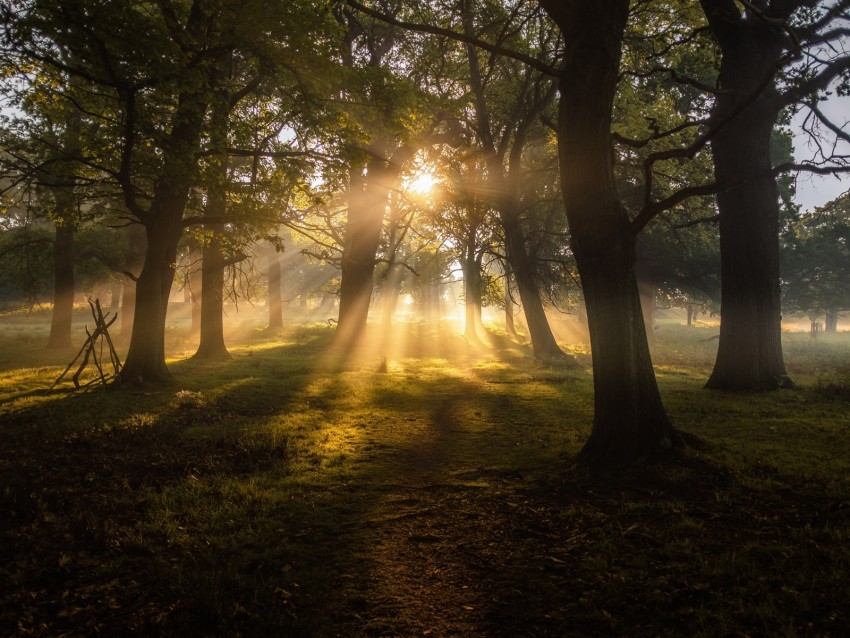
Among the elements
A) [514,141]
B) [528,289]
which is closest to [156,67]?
[514,141]

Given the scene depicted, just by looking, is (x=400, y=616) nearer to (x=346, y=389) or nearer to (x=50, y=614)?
(x=50, y=614)

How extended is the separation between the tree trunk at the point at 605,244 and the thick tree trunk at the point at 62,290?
Result: 23.6m

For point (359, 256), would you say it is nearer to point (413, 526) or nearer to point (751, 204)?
point (751, 204)

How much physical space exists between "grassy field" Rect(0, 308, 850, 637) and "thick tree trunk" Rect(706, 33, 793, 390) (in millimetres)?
1917

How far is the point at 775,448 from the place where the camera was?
7.09 m

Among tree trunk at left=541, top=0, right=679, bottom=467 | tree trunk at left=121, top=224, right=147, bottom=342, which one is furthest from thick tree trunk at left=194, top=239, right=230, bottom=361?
tree trunk at left=541, top=0, right=679, bottom=467

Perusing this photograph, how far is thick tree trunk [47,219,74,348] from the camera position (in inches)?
875

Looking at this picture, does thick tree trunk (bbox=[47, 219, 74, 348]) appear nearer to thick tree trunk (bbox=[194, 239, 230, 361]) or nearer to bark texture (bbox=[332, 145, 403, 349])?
thick tree trunk (bbox=[194, 239, 230, 361])

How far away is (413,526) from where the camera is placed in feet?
17.1

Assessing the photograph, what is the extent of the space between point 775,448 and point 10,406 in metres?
14.3

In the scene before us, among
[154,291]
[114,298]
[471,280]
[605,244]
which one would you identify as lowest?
[154,291]

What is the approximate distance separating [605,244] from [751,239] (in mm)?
8235

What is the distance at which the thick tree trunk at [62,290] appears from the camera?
2222cm

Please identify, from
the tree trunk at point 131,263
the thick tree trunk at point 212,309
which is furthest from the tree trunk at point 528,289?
the tree trunk at point 131,263
